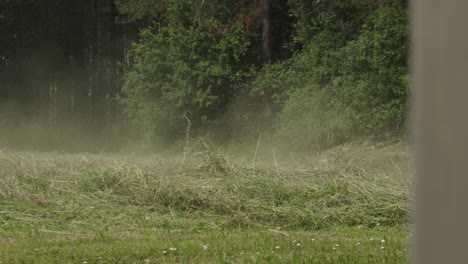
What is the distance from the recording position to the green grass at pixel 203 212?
5965 mm

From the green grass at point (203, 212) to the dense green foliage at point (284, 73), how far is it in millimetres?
5799

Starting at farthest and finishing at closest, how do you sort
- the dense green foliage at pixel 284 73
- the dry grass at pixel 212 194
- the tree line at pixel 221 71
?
the tree line at pixel 221 71 < the dense green foliage at pixel 284 73 < the dry grass at pixel 212 194

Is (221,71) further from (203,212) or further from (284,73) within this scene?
(203,212)

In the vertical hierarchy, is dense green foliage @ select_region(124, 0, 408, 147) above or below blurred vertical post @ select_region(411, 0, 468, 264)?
below

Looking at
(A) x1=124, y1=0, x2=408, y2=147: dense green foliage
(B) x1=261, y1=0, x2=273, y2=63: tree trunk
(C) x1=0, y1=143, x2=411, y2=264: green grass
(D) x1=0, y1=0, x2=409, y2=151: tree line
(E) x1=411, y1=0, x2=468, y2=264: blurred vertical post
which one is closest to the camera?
(E) x1=411, y1=0, x2=468, y2=264: blurred vertical post

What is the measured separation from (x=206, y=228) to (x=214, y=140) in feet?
45.1

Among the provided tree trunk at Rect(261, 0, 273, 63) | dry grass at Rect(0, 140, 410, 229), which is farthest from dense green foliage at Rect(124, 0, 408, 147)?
dry grass at Rect(0, 140, 410, 229)

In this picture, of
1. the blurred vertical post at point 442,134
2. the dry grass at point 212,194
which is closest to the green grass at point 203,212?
the dry grass at point 212,194

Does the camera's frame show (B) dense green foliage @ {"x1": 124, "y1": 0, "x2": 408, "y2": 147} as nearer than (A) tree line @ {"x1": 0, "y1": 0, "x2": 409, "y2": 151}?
Yes

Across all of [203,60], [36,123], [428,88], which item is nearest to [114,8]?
[36,123]

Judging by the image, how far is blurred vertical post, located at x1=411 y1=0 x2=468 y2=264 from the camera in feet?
2.45

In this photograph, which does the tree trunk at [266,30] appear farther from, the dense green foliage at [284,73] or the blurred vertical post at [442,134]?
the blurred vertical post at [442,134]

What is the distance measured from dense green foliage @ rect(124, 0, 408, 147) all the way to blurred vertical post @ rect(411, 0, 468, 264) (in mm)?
15863

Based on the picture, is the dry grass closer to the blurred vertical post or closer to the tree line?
the tree line
